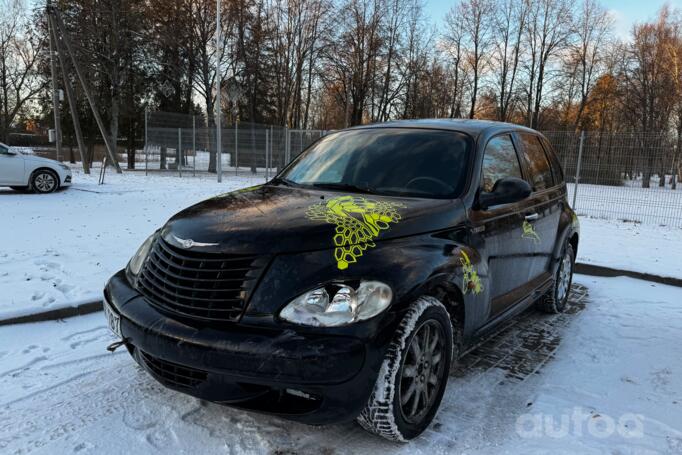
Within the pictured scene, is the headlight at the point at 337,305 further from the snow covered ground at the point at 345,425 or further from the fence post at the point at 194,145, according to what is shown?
the fence post at the point at 194,145

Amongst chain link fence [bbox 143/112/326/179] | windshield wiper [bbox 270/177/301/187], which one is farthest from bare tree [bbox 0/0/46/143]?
windshield wiper [bbox 270/177/301/187]

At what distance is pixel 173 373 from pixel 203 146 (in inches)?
931

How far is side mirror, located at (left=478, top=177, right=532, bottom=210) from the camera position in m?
3.46

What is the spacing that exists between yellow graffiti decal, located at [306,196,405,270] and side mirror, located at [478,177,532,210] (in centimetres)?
70

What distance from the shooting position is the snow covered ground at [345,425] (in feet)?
8.98

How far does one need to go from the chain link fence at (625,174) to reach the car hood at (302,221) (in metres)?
12.0

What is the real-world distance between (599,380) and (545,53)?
129 feet

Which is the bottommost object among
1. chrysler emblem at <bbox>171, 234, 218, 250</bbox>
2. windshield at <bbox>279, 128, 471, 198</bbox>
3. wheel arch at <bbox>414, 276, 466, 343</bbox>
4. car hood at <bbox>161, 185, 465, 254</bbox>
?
wheel arch at <bbox>414, 276, 466, 343</bbox>

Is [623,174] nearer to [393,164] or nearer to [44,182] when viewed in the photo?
[393,164]

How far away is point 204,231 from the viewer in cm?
276

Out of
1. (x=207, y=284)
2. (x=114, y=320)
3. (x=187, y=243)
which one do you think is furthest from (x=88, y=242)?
(x=207, y=284)

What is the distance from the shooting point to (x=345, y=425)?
9.68ft

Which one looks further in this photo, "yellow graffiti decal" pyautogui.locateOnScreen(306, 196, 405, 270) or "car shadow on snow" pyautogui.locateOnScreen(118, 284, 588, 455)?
"car shadow on snow" pyautogui.locateOnScreen(118, 284, 588, 455)

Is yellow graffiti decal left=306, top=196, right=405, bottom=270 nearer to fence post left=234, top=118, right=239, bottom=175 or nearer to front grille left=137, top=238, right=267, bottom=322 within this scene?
front grille left=137, top=238, right=267, bottom=322
